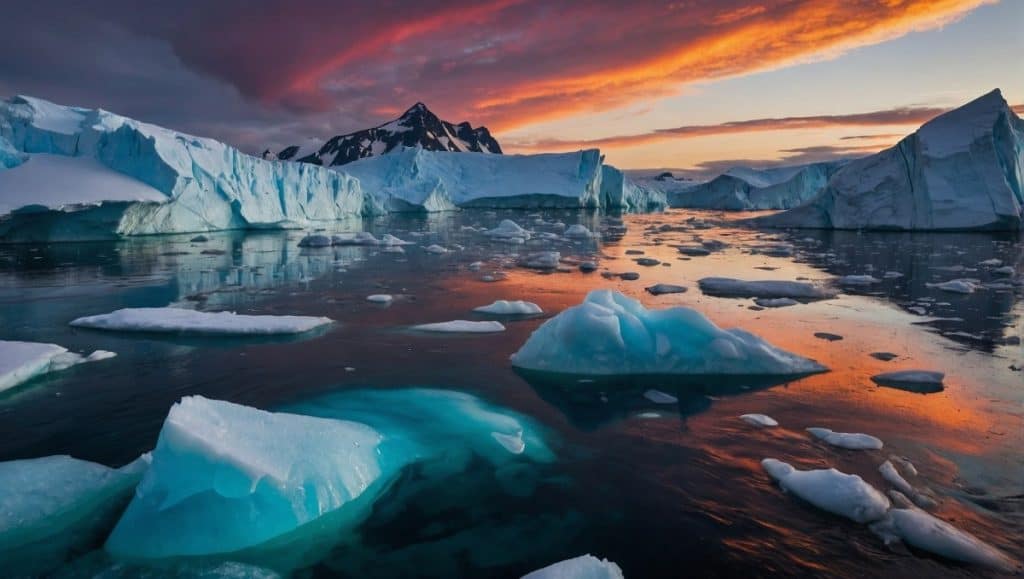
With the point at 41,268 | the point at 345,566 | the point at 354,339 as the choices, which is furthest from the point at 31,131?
the point at 345,566

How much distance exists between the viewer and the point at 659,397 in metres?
5.20

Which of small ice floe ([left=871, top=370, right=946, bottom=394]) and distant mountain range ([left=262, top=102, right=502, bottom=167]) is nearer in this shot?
small ice floe ([left=871, top=370, right=946, bottom=394])

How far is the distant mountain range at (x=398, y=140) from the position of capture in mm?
100438

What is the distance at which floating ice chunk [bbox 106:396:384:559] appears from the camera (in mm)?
2982

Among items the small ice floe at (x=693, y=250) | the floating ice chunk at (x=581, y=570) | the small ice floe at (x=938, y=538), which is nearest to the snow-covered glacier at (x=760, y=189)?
the small ice floe at (x=693, y=250)

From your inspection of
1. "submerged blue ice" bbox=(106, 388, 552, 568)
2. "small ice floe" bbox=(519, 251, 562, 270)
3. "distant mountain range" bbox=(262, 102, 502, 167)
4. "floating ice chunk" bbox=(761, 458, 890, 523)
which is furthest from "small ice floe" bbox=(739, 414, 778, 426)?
"distant mountain range" bbox=(262, 102, 502, 167)

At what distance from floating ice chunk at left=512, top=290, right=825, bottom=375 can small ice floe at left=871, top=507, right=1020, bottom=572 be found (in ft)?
8.68

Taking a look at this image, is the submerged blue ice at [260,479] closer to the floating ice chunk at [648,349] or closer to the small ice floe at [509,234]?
the floating ice chunk at [648,349]

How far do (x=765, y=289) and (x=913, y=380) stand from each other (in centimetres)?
490

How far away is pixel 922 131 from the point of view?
72.7 ft

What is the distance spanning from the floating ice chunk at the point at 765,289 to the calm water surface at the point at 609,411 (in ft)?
1.73

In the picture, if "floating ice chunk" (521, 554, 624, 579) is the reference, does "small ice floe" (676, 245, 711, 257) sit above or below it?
above

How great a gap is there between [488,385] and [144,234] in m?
21.6

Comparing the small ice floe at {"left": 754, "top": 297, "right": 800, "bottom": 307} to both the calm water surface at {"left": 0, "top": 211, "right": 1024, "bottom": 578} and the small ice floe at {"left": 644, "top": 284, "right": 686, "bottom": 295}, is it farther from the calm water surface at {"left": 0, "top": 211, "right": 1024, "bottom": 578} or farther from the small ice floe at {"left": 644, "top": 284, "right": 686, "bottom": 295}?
the small ice floe at {"left": 644, "top": 284, "right": 686, "bottom": 295}
